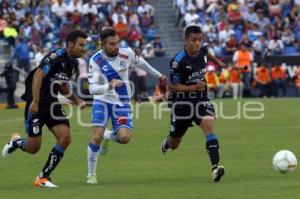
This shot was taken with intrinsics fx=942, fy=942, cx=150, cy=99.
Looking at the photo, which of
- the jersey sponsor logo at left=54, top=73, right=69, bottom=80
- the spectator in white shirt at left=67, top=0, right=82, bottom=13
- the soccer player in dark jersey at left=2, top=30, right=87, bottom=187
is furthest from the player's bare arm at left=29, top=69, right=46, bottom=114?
the spectator in white shirt at left=67, top=0, right=82, bottom=13

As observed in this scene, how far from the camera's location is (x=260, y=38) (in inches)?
1576

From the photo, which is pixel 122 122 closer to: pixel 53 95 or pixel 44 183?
pixel 53 95

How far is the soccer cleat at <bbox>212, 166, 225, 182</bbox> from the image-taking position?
43.0 ft

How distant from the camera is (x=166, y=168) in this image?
15.6 metres

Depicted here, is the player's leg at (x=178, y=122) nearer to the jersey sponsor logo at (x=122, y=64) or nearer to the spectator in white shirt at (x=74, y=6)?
the jersey sponsor logo at (x=122, y=64)

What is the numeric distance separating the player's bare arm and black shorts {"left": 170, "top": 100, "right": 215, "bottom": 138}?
246cm

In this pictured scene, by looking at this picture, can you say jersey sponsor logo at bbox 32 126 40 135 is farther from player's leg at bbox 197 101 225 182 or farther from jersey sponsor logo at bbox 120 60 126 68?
player's leg at bbox 197 101 225 182

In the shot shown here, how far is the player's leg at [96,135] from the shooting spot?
44.6 feet

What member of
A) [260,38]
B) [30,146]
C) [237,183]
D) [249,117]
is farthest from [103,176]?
[260,38]

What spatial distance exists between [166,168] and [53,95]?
287 cm

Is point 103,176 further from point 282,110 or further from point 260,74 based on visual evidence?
point 260,74

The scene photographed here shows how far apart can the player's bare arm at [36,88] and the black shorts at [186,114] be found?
2456mm

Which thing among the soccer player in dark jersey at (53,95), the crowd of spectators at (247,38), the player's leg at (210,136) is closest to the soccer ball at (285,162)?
the player's leg at (210,136)

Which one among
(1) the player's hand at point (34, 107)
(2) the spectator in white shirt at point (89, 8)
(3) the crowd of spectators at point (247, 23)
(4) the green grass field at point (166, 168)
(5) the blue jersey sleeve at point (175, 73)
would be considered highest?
(2) the spectator in white shirt at point (89, 8)
